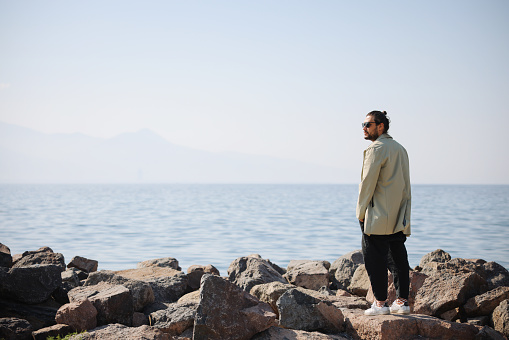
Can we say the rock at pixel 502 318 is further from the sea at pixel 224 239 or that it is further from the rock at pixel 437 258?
the sea at pixel 224 239

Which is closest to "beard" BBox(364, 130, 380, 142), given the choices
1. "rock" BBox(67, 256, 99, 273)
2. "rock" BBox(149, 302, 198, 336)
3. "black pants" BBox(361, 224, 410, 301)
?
"black pants" BBox(361, 224, 410, 301)

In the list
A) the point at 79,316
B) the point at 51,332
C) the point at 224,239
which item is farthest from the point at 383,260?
the point at 224,239

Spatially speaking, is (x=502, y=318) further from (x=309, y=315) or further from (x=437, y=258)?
(x=437, y=258)

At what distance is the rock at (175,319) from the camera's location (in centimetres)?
588

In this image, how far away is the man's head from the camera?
5.96 m

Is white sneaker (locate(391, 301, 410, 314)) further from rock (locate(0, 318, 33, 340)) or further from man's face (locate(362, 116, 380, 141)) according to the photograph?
rock (locate(0, 318, 33, 340))

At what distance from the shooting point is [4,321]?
569cm

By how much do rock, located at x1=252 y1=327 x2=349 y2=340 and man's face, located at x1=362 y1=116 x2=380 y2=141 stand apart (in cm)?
236

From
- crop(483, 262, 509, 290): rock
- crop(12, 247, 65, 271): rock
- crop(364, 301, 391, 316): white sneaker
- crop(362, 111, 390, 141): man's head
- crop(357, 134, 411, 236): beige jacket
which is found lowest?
crop(12, 247, 65, 271): rock

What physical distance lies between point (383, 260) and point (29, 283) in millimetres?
4474

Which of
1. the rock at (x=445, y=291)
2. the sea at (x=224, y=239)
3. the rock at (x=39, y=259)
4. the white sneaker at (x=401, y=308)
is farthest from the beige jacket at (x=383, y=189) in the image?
the sea at (x=224, y=239)

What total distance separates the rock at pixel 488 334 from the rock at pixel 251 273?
3.41 m

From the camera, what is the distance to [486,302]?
652cm

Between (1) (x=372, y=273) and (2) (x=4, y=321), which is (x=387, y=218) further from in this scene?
(2) (x=4, y=321)
